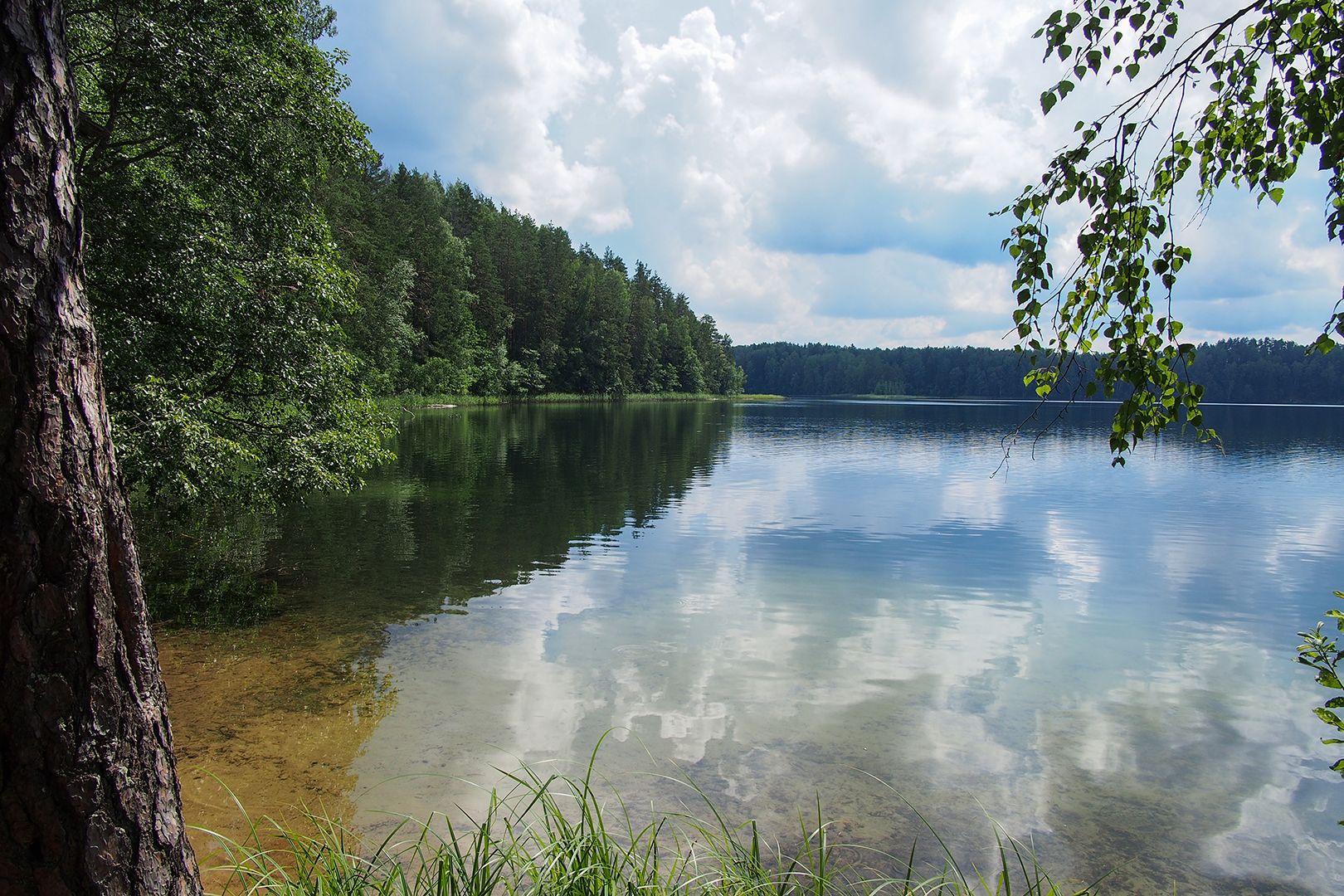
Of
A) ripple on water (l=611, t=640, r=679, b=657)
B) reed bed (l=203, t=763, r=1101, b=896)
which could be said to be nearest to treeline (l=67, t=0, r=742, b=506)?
ripple on water (l=611, t=640, r=679, b=657)

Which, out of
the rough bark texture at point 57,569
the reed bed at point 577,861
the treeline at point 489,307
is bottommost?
the reed bed at point 577,861

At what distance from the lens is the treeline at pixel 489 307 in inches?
1770

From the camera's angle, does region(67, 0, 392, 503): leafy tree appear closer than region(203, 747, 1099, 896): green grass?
No

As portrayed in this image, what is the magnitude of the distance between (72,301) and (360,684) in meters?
6.27

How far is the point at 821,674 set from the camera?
8.25m

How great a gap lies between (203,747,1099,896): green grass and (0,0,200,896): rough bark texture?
859 mm

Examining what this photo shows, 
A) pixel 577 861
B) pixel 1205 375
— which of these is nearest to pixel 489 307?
pixel 577 861

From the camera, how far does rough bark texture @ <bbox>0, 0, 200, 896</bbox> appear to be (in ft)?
6.22

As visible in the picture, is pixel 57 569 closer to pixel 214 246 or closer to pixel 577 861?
pixel 577 861

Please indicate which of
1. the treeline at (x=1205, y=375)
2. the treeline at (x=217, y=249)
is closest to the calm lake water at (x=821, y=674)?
the treeline at (x=217, y=249)

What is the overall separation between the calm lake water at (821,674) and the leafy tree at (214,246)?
2187mm

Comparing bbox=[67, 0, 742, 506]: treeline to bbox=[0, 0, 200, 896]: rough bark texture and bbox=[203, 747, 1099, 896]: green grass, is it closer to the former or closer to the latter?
bbox=[203, 747, 1099, 896]: green grass

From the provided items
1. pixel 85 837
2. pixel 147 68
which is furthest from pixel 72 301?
pixel 147 68

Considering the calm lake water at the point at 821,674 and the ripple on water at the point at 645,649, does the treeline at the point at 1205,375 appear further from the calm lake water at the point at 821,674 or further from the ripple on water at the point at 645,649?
the ripple on water at the point at 645,649
